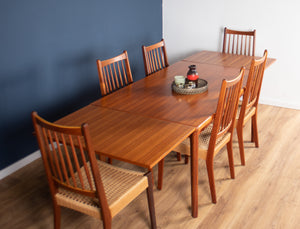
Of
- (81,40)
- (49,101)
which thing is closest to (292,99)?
(81,40)

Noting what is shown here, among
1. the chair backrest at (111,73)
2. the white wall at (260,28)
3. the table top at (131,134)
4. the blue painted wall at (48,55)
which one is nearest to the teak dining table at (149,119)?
the table top at (131,134)

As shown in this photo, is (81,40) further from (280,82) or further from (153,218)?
(280,82)

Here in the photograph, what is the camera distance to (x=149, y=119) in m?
2.15

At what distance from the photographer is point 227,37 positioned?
4113mm

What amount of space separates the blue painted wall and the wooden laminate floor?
0.44 meters

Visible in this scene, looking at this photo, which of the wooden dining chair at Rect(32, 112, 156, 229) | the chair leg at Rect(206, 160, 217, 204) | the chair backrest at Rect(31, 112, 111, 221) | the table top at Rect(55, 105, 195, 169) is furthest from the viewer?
the chair leg at Rect(206, 160, 217, 204)

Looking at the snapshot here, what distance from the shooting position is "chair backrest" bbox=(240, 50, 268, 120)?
2.45m

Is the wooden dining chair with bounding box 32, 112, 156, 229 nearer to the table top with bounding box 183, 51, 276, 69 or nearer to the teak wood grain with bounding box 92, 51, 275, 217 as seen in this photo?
the teak wood grain with bounding box 92, 51, 275, 217

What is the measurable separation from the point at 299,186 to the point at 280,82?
172cm

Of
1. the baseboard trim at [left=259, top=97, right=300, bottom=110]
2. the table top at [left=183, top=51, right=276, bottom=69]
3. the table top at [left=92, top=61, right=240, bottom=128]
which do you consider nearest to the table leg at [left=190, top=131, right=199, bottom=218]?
the table top at [left=92, top=61, right=240, bottom=128]

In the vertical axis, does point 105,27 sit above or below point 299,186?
above

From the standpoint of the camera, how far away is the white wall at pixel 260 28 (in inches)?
148

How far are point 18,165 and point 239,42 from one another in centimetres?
288

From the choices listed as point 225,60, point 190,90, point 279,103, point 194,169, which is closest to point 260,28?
point 225,60
